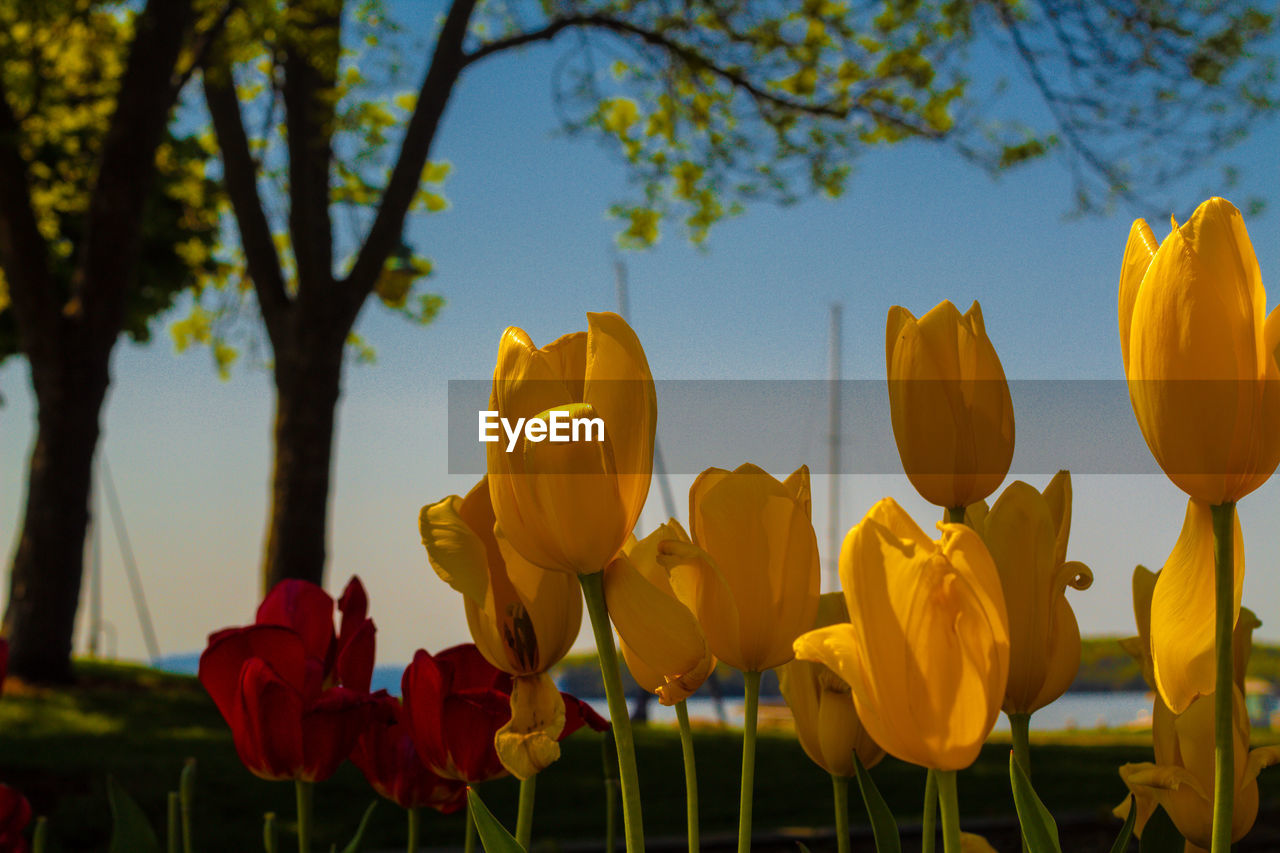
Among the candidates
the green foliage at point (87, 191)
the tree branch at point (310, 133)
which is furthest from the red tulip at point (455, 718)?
the green foliage at point (87, 191)

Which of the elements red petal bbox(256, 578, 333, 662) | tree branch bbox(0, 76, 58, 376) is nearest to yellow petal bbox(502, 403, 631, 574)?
red petal bbox(256, 578, 333, 662)

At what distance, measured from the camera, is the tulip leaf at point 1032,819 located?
1.67 feet

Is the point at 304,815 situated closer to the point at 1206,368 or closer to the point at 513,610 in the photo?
the point at 513,610

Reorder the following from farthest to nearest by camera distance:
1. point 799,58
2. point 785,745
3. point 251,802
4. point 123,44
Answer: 1. point 123,44
2. point 799,58
3. point 785,745
4. point 251,802

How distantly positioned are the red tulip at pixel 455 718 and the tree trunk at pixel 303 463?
22.0 ft

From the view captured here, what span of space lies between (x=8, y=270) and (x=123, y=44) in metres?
2.80

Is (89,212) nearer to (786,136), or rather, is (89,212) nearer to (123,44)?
(123,44)

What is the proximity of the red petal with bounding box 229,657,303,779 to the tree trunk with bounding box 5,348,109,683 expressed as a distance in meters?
6.99

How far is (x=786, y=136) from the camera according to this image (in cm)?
889

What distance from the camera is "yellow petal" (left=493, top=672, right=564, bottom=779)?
1.81ft

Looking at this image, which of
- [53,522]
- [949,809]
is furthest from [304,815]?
[53,522]

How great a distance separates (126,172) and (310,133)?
4.70ft

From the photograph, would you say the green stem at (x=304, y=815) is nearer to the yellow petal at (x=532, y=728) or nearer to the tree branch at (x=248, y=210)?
the yellow petal at (x=532, y=728)

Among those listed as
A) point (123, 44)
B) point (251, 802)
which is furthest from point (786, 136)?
point (251, 802)
